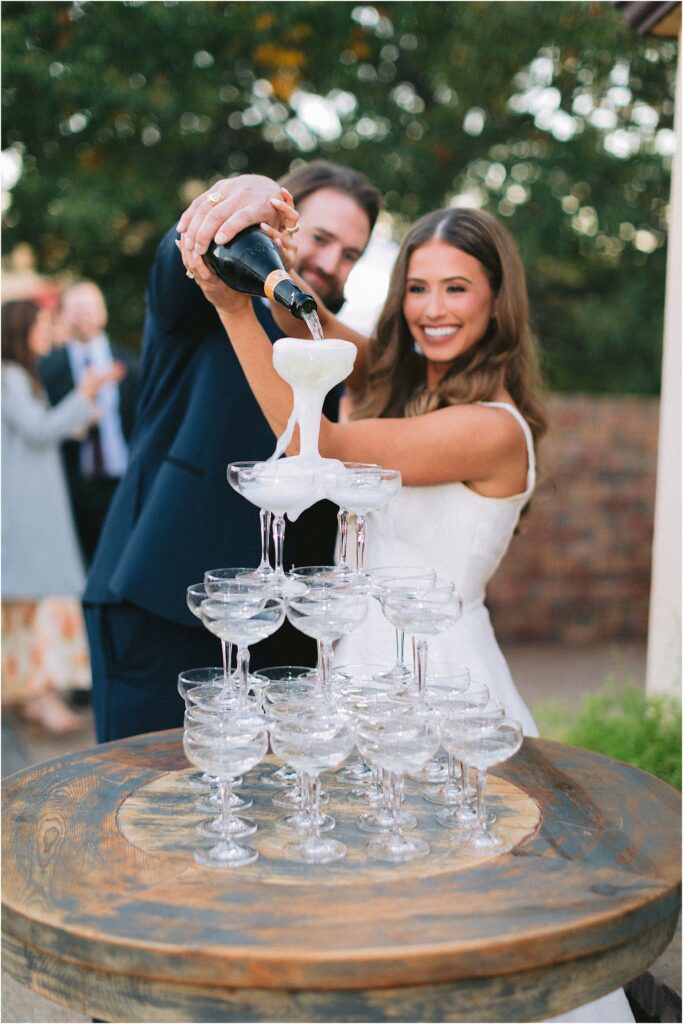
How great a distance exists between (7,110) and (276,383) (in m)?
5.03

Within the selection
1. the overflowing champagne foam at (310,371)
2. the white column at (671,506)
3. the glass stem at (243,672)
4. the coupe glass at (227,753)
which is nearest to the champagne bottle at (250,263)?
the overflowing champagne foam at (310,371)

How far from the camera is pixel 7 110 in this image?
6238mm

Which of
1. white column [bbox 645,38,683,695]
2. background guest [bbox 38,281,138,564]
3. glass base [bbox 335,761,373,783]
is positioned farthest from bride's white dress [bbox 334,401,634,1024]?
background guest [bbox 38,281,138,564]

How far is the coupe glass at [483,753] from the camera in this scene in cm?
159

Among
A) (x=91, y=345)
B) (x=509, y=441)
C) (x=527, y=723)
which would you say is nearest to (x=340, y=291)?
(x=509, y=441)

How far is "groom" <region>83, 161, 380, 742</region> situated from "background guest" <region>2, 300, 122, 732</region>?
256cm

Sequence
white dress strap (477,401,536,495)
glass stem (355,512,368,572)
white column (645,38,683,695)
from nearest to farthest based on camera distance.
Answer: glass stem (355,512,368,572) → white dress strap (477,401,536,495) → white column (645,38,683,695)

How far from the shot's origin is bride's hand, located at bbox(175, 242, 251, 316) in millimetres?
1959

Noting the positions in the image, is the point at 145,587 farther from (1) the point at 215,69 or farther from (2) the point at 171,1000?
(1) the point at 215,69

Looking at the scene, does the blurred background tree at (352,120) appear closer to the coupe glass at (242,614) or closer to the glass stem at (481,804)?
the coupe glass at (242,614)

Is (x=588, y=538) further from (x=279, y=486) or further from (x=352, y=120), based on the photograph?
(x=279, y=486)

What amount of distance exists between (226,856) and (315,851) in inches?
→ 5.2

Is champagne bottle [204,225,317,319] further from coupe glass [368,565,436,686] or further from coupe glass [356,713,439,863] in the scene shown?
coupe glass [356,713,439,863]

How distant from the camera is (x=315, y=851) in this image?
5.15 ft
